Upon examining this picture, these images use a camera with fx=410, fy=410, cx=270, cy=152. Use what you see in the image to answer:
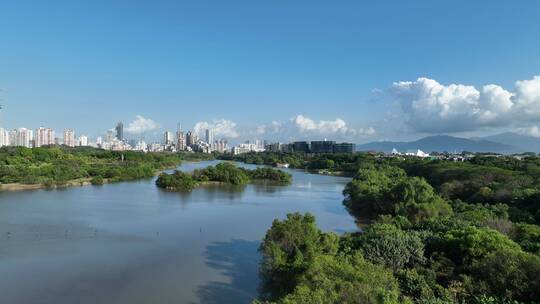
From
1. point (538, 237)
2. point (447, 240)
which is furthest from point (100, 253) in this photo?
point (538, 237)

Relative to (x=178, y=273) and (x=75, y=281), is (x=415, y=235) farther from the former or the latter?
(x=75, y=281)

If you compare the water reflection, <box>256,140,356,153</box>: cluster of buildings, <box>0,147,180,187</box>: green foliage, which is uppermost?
<box>256,140,356,153</box>: cluster of buildings

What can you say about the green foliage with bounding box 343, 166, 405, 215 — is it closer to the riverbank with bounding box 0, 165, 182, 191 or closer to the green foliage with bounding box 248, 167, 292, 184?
the green foliage with bounding box 248, 167, 292, 184

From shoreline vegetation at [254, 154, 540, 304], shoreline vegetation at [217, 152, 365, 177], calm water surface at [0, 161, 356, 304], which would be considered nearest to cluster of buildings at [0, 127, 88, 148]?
shoreline vegetation at [217, 152, 365, 177]

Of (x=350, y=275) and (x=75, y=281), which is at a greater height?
(x=350, y=275)

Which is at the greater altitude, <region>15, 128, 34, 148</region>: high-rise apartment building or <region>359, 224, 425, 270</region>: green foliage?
<region>15, 128, 34, 148</region>: high-rise apartment building

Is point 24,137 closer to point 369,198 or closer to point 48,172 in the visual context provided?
point 48,172
